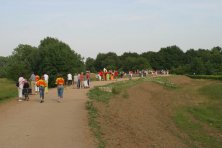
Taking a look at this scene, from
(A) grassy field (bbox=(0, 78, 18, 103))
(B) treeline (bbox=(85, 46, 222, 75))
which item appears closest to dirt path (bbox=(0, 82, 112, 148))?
(A) grassy field (bbox=(0, 78, 18, 103))

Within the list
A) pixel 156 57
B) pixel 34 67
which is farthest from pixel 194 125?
pixel 156 57

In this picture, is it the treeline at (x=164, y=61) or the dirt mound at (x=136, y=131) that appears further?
the treeline at (x=164, y=61)

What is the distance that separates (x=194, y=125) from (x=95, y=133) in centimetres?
1128

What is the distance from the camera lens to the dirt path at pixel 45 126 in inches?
488

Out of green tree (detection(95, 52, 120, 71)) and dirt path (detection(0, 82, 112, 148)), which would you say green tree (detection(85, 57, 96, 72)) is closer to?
green tree (detection(95, 52, 120, 71))

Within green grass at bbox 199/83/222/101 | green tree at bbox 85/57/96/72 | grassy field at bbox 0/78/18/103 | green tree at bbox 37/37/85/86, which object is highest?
green tree at bbox 85/57/96/72

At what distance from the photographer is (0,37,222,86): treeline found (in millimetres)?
60344

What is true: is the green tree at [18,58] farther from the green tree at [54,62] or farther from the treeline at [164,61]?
the treeline at [164,61]

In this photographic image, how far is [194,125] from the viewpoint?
23.9 metres

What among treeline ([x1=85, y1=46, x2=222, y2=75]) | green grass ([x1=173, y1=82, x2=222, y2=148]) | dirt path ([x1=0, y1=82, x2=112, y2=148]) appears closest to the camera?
dirt path ([x1=0, y1=82, x2=112, y2=148])

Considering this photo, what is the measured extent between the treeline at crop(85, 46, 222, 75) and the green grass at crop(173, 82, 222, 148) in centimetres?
7429

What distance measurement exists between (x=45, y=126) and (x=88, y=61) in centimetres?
12982

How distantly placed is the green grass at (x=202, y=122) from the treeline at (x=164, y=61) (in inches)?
2925

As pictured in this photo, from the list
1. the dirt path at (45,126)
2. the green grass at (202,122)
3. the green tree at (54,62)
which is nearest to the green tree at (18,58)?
the green tree at (54,62)
